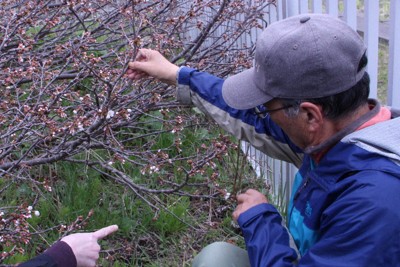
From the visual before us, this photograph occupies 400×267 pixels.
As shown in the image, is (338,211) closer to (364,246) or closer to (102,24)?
(364,246)

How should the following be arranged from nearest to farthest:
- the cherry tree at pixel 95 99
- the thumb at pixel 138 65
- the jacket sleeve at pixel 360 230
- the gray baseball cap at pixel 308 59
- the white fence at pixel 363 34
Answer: the jacket sleeve at pixel 360 230
the gray baseball cap at pixel 308 59
the white fence at pixel 363 34
the thumb at pixel 138 65
the cherry tree at pixel 95 99

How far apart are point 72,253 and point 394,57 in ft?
4.21

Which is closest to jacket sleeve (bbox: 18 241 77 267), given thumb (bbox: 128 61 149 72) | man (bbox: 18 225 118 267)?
man (bbox: 18 225 118 267)

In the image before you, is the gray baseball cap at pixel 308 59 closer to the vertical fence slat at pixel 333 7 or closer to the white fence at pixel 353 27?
the white fence at pixel 353 27

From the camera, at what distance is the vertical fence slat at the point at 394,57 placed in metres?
2.23

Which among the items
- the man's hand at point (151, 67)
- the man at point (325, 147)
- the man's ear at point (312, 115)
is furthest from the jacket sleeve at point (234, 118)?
the man's ear at point (312, 115)

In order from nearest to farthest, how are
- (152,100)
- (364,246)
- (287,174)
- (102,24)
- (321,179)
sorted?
(364,246), (321,179), (152,100), (287,174), (102,24)

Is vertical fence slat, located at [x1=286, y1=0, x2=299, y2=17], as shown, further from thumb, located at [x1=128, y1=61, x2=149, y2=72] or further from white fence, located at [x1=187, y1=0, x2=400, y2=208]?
thumb, located at [x1=128, y1=61, x2=149, y2=72]

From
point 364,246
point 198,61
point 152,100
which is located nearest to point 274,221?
point 364,246

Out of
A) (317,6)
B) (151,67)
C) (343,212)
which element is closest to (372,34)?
(317,6)

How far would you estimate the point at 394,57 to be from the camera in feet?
7.49

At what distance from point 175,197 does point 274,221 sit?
4.80ft

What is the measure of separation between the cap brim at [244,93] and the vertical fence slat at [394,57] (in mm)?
538

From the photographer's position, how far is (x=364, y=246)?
5.32ft
